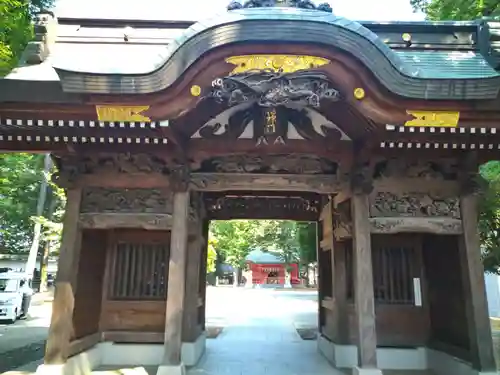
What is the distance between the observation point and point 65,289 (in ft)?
17.4

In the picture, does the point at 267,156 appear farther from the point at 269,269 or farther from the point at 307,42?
the point at 269,269

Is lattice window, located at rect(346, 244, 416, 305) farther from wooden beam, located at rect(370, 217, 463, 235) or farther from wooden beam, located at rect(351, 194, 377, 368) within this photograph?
wooden beam, located at rect(351, 194, 377, 368)

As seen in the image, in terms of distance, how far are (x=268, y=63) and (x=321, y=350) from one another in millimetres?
5945

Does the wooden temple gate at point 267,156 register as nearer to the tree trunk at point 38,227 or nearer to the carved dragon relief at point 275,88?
the carved dragon relief at point 275,88

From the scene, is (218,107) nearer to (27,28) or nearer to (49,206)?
(27,28)

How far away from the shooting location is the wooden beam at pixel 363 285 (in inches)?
199

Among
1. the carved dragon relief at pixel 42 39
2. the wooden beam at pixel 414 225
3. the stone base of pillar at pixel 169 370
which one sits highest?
the carved dragon relief at pixel 42 39

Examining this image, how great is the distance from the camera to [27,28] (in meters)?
8.20

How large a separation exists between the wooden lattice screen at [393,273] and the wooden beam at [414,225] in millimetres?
1267

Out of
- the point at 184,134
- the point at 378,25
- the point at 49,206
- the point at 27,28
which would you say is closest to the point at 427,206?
the point at 378,25

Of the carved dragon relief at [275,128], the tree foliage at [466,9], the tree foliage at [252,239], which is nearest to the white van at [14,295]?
the carved dragon relief at [275,128]

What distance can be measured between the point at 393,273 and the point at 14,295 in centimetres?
1347

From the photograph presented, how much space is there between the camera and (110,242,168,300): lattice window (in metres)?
6.71

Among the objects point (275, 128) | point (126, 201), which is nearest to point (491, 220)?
point (275, 128)
